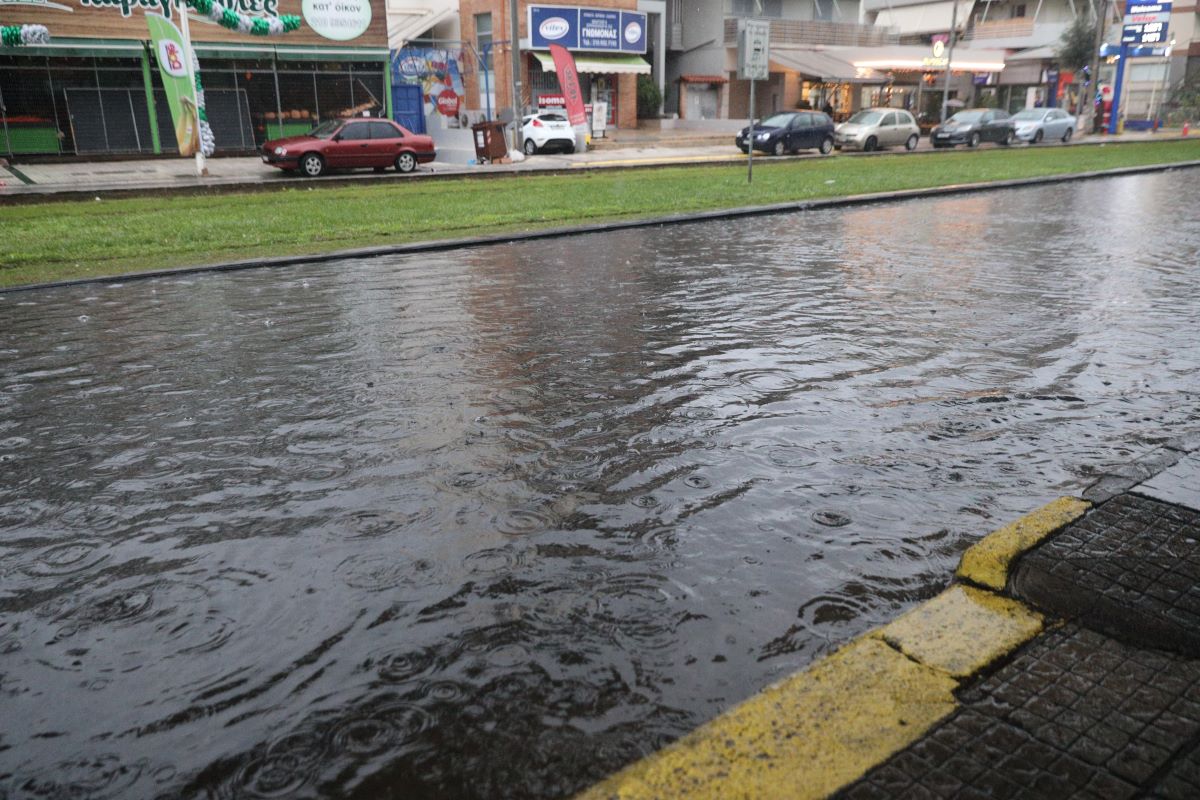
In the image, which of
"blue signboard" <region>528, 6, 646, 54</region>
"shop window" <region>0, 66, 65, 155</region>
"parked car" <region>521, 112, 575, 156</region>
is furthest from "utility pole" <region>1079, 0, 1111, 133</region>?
"shop window" <region>0, 66, 65, 155</region>

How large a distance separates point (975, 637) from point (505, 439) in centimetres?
253

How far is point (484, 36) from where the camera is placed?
39312 millimetres

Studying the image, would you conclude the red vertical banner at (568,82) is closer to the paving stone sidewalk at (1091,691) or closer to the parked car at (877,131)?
the parked car at (877,131)

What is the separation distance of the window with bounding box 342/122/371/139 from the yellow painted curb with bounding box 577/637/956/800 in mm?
23137

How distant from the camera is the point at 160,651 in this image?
289 centimetres

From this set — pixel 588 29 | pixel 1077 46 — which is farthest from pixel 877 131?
pixel 1077 46

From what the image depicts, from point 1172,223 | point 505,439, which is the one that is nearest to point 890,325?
point 505,439

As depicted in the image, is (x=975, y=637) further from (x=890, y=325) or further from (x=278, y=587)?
(x=890, y=325)

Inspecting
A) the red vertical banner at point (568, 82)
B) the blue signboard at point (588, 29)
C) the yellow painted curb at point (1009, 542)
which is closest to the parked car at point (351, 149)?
the red vertical banner at point (568, 82)

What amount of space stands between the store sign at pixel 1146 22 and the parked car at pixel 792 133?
23262 millimetres

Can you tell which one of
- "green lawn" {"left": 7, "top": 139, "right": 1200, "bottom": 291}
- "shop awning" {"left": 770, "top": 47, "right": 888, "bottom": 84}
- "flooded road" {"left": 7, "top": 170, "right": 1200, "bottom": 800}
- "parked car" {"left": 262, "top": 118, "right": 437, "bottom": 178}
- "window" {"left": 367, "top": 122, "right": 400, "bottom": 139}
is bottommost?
"flooded road" {"left": 7, "top": 170, "right": 1200, "bottom": 800}

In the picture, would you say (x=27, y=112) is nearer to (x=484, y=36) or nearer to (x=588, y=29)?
(x=484, y=36)

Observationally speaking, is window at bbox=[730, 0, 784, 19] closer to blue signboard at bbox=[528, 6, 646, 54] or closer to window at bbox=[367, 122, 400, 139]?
blue signboard at bbox=[528, 6, 646, 54]

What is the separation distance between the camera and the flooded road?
2.55 metres
